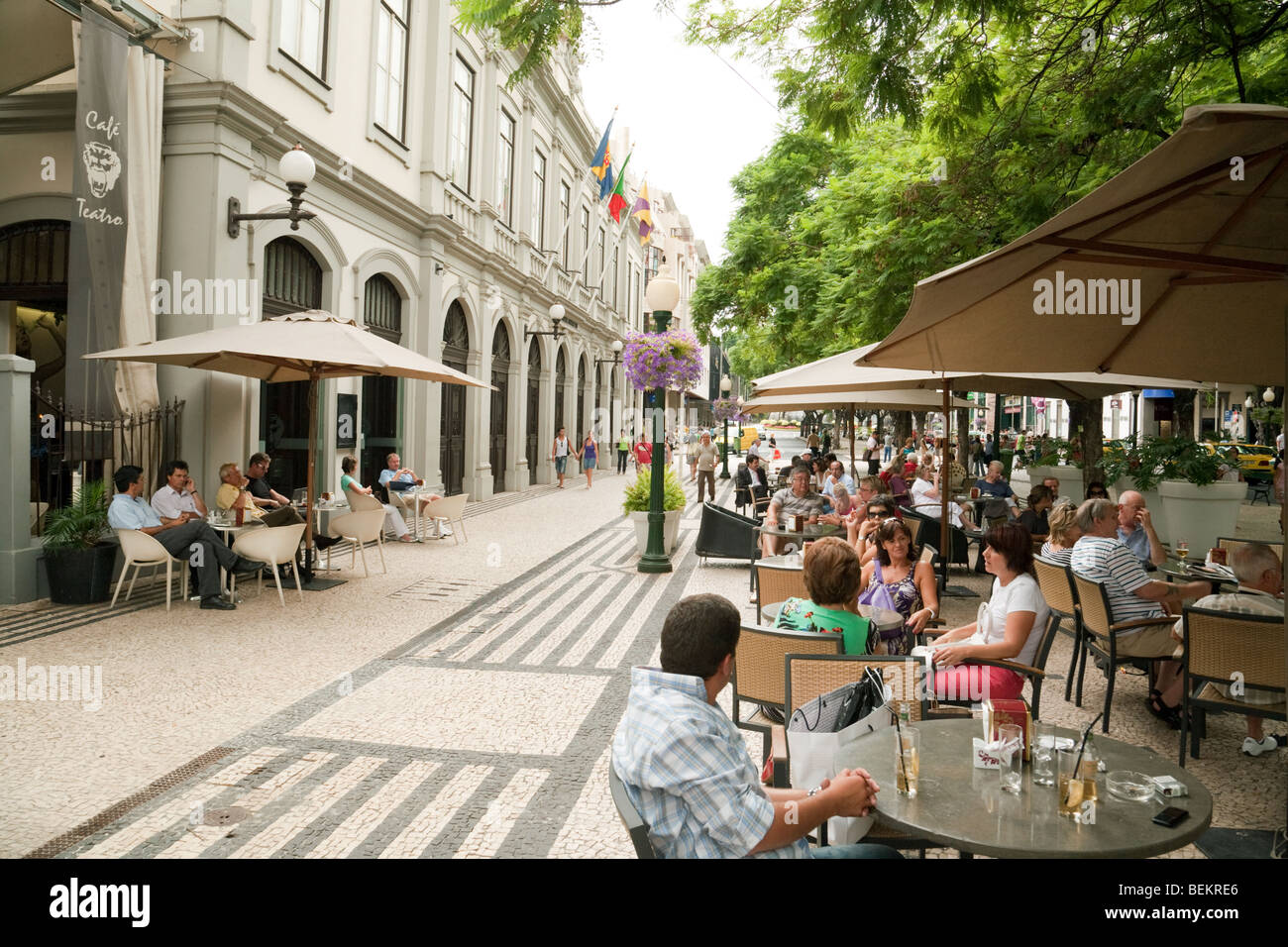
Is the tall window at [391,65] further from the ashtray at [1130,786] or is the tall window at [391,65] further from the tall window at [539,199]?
the ashtray at [1130,786]

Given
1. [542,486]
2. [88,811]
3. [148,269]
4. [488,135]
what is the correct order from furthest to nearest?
[542,486] → [488,135] → [148,269] → [88,811]

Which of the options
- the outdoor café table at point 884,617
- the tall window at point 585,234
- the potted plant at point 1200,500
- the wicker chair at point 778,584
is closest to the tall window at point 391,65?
the wicker chair at point 778,584

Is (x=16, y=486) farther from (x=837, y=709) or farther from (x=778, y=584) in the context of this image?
(x=837, y=709)

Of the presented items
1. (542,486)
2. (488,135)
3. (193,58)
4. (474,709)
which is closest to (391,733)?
(474,709)

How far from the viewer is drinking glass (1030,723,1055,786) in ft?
8.17

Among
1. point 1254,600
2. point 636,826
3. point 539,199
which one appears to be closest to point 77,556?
point 636,826

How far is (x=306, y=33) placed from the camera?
1178 centimetres

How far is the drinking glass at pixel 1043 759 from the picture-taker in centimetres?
249

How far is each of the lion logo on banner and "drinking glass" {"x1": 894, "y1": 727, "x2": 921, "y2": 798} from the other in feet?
31.6

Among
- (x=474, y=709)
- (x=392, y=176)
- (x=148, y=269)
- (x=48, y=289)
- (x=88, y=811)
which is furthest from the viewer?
(x=392, y=176)

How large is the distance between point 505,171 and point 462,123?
328cm
